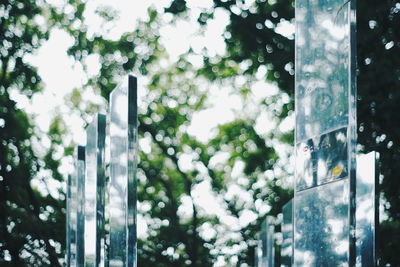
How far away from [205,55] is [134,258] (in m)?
9.17

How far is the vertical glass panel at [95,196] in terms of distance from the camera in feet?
14.0

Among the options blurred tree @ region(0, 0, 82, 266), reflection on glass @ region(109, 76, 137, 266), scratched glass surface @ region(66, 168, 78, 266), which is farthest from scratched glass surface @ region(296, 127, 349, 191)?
blurred tree @ region(0, 0, 82, 266)

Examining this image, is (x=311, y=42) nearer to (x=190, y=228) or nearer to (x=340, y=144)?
(x=340, y=144)

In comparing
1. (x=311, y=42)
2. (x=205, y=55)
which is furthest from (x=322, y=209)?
(x=205, y=55)

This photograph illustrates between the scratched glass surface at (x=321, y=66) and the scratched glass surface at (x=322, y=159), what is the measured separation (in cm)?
4

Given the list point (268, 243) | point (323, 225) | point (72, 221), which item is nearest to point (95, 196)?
point (72, 221)

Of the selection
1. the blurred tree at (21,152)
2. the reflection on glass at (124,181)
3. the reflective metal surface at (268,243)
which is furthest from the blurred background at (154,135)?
the reflection on glass at (124,181)

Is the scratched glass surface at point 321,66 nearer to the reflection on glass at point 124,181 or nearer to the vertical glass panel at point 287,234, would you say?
the reflection on glass at point 124,181

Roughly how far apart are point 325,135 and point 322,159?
0.11 metres

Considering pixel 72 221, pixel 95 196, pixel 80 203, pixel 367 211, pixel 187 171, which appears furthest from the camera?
pixel 187 171

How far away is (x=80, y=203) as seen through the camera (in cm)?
506

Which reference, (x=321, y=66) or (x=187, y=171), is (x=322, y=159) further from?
(x=187, y=171)

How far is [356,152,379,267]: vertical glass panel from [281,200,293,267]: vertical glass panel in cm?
170

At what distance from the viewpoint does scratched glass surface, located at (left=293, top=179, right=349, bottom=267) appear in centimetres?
239
